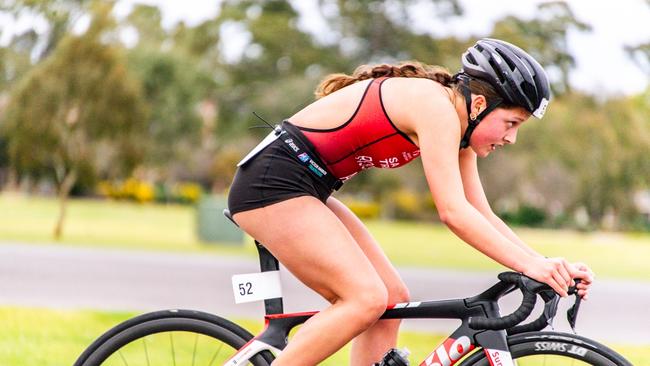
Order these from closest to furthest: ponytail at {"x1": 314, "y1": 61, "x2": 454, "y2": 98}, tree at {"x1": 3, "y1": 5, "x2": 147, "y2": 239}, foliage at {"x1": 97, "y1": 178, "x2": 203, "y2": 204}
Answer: ponytail at {"x1": 314, "y1": 61, "x2": 454, "y2": 98} → tree at {"x1": 3, "y1": 5, "x2": 147, "y2": 239} → foliage at {"x1": 97, "y1": 178, "x2": 203, "y2": 204}

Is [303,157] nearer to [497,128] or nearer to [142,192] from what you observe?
[497,128]

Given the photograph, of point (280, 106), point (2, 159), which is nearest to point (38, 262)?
point (280, 106)

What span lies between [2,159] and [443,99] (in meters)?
46.3

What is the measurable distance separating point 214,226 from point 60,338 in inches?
558

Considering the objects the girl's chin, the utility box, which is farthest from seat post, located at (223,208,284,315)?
the utility box

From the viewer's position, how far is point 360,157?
3271 mm

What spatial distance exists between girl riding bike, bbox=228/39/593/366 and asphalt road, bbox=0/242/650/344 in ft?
17.1

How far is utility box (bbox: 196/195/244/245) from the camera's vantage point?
20453 mm

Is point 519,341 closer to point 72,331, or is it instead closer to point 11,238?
point 72,331

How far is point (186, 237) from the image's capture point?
78.2 ft

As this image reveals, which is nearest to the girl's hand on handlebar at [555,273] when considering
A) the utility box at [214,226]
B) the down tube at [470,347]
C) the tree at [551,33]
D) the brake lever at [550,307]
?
the brake lever at [550,307]

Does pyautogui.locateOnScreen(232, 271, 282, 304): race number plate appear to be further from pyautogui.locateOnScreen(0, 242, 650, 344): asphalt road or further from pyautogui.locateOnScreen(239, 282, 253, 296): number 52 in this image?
pyautogui.locateOnScreen(0, 242, 650, 344): asphalt road

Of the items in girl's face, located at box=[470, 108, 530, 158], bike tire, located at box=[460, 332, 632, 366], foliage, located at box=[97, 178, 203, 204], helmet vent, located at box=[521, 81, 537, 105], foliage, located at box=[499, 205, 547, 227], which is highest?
foliage, located at box=[97, 178, 203, 204]

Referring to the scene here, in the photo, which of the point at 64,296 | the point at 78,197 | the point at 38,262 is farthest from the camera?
the point at 78,197
